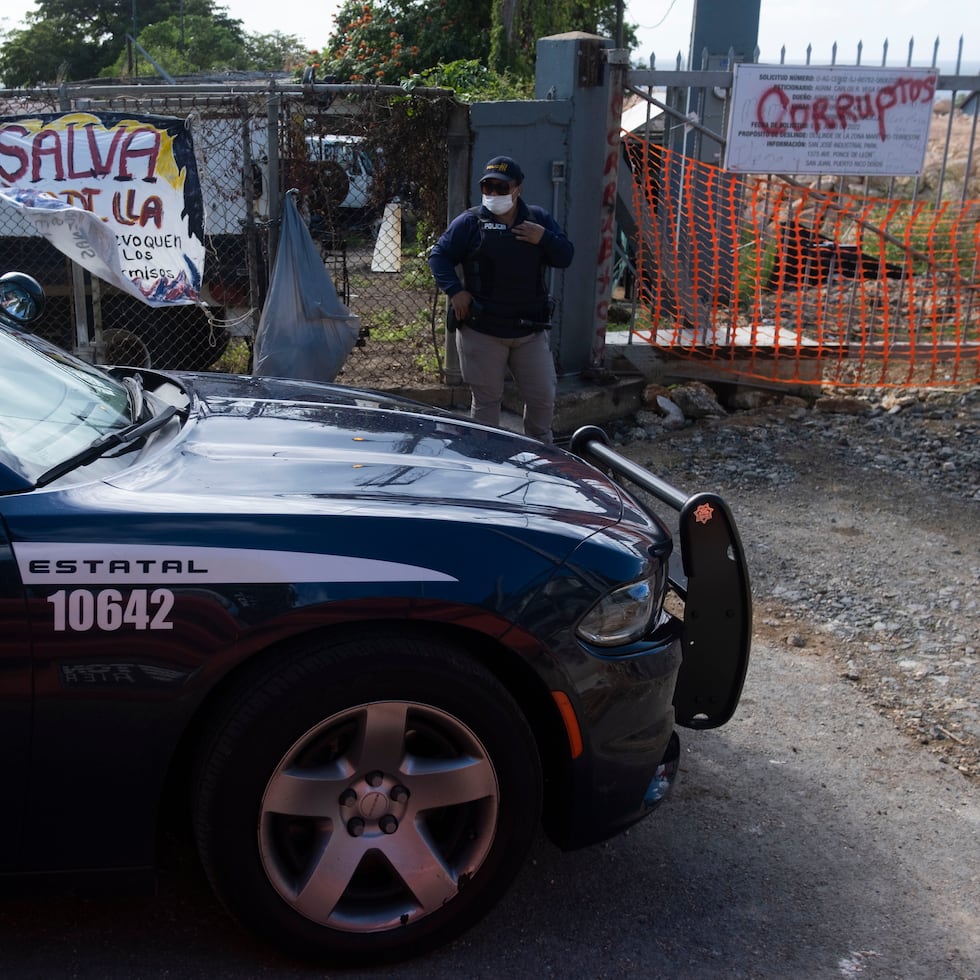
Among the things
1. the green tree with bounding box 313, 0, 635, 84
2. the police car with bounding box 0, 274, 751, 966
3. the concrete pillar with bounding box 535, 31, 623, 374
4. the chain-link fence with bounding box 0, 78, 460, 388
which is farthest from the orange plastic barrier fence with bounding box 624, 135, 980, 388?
the green tree with bounding box 313, 0, 635, 84

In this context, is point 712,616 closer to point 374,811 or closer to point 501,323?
point 374,811

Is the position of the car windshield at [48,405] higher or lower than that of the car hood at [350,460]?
higher

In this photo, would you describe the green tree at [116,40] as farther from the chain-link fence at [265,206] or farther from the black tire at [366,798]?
the black tire at [366,798]

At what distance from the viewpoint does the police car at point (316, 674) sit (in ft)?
8.25

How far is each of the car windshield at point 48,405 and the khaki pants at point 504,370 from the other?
10.4 feet

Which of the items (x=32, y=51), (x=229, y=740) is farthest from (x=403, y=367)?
(x=32, y=51)

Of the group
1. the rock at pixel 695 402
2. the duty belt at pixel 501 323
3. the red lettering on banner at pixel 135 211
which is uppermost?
the red lettering on banner at pixel 135 211

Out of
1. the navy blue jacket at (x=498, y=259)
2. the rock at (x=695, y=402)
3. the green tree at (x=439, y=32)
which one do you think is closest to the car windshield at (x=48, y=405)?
the navy blue jacket at (x=498, y=259)

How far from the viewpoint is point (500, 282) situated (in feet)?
20.8

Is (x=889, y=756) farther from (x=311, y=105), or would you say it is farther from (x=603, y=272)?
(x=311, y=105)

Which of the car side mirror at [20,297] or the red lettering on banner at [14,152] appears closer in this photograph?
the car side mirror at [20,297]

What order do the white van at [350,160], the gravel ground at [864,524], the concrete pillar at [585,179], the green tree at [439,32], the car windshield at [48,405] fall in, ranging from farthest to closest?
the green tree at [439,32] → the concrete pillar at [585,179] → the white van at [350,160] → the gravel ground at [864,524] → the car windshield at [48,405]

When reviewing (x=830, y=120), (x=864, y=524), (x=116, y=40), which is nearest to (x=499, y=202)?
(x=864, y=524)

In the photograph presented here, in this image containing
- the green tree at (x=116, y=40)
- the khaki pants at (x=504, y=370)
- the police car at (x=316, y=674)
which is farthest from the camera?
the green tree at (x=116, y=40)
